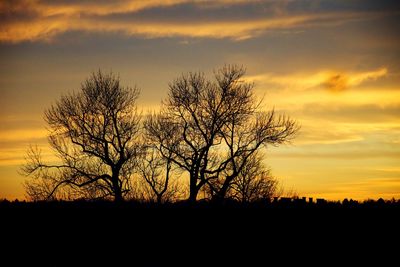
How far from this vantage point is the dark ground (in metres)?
18.1

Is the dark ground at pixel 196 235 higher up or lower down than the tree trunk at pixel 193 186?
lower down

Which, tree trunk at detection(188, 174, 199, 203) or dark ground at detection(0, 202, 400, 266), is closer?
dark ground at detection(0, 202, 400, 266)

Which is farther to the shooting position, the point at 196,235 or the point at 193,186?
the point at 193,186

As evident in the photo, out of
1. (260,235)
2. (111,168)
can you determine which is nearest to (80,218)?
(260,235)

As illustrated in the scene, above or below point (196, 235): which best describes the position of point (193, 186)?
above

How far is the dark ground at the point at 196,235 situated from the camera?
59.4 feet

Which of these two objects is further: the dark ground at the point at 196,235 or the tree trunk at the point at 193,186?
the tree trunk at the point at 193,186

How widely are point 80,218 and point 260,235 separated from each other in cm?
590

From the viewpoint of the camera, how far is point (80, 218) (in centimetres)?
1884

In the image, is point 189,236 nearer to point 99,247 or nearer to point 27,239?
point 99,247

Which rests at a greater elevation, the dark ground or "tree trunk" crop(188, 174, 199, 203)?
"tree trunk" crop(188, 174, 199, 203)

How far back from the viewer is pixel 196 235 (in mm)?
18609

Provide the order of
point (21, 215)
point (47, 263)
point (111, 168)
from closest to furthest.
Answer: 1. point (47, 263)
2. point (21, 215)
3. point (111, 168)

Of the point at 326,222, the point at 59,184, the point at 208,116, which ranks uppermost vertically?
the point at 208,116
